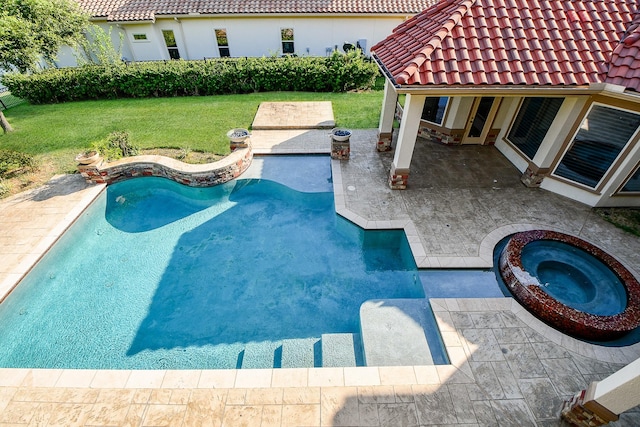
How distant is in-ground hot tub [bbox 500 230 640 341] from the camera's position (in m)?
6.14

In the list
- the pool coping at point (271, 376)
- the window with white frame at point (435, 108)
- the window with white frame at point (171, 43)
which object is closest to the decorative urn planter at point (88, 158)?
the pool coping at point (271, 376)

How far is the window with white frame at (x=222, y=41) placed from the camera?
2120 cm

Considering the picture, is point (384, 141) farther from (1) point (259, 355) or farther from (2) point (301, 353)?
(1) point (259, 355)

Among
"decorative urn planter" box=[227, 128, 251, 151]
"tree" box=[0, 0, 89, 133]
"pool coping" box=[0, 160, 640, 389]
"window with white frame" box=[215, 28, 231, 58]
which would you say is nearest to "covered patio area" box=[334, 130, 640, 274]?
"pool coping" box=[0, 160, 640, 389]

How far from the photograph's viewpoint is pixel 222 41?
21641mm

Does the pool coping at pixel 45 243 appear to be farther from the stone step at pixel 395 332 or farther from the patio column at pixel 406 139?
the patio column at pixel 406 139

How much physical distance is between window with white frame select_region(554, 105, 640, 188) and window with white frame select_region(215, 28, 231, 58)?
21306mm

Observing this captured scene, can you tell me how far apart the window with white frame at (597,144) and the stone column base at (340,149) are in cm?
680

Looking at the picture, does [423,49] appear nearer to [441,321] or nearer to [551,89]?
[551,89]

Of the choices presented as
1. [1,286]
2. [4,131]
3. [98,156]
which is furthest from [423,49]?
[4,131]

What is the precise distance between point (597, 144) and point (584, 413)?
761 cm

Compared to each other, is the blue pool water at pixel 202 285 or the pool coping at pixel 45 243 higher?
the pool coping at pixel 45 243

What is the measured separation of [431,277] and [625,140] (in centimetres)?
661

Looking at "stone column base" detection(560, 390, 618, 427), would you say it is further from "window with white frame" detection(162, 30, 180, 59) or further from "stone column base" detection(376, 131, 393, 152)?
"window with white frame" detection(162, 30, 180, 59)
